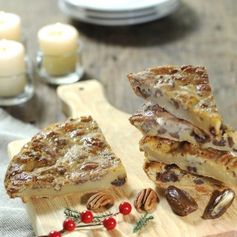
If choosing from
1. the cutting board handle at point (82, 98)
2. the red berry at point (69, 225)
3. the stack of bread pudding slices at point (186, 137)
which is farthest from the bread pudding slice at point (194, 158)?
the cutting board handle at point (82, 98)

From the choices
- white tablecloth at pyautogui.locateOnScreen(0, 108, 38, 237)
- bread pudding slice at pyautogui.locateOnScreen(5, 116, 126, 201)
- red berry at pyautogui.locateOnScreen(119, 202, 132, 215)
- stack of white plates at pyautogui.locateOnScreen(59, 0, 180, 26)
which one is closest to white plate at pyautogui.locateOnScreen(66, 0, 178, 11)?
stack of white plates at pyautogui.locateOnScreen(59, 0, 180, 26)

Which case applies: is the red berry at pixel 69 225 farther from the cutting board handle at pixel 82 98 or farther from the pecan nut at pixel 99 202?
the cutting board handle at pixel 82 98

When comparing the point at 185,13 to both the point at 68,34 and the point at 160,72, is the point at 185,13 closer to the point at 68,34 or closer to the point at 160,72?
the point at 68,34

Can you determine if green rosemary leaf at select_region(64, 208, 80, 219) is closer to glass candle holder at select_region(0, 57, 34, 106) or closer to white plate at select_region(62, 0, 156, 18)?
glass candle holder at select_region(0, 57, 34, 106)

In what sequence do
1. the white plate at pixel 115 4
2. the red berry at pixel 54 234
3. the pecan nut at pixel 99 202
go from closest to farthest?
the red berry at pixel 54 234 < the pecan nut at pixel 99 202 < the white plate at pixel 115 4

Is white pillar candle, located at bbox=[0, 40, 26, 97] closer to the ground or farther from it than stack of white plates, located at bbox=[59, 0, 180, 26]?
closer to the ground
